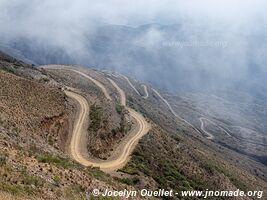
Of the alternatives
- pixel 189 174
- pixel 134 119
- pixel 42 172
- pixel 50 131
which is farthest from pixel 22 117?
pixel 134 119

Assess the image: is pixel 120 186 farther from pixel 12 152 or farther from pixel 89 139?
pixel 89 139

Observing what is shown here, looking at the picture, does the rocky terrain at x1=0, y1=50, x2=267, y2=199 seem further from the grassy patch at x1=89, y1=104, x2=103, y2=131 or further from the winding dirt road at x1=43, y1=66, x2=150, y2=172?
the winding dirt road at x1=43, y1=66, x2=150, y2=172

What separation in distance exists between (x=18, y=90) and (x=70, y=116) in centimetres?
1059

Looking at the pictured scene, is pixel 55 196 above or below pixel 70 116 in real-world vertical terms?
below

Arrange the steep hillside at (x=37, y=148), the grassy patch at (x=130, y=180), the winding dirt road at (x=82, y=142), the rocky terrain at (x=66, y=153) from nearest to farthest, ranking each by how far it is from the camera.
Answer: the steep hillside at (x=37, y=148) < the rocky terrain at (x=66, y=153) < the grassy patch at (x=130, y=180) < the winding dirt road at (x=82, y=142)

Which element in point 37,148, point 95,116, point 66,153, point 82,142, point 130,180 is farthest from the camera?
point 95,116

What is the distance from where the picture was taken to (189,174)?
61.0 metres

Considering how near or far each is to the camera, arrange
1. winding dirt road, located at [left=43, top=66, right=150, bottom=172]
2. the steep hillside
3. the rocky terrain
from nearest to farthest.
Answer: the steep hillside, the rocky terrain, winding dirt road, located at [left=43, top=66, right=150, bottom=172]

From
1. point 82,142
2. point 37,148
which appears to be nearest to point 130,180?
point 82,142

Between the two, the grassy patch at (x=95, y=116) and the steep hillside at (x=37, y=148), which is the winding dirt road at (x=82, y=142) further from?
the steep hillside at (x=37, y=148)

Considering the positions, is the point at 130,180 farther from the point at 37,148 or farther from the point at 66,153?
the point at 37,148

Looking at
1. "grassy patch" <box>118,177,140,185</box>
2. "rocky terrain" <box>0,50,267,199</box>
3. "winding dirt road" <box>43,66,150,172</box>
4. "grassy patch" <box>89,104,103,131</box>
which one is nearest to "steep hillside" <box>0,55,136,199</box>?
"rocky terrain" <box>0,50,267,199</box>

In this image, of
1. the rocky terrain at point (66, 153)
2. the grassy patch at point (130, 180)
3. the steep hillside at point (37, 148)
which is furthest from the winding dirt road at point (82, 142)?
the grassy patch at point (130, 180)

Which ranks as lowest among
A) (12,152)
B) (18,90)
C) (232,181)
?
(232,181)
